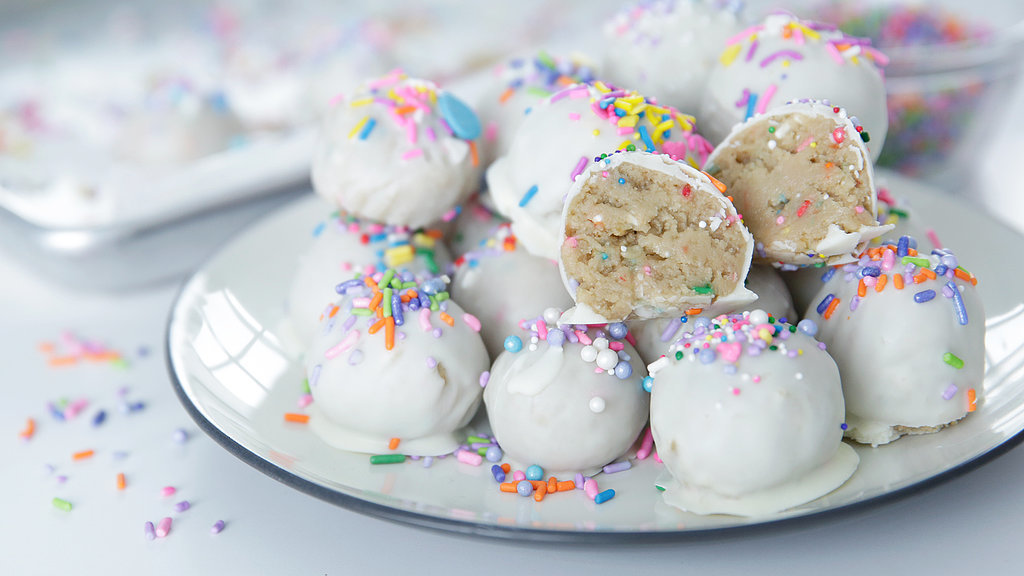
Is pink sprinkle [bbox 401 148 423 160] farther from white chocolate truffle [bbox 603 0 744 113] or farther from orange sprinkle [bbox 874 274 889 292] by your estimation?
orange sprinkle [bbox 874 274 889 292]

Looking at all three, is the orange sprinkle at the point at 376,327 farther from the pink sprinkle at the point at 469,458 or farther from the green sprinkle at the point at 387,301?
the pink sprinkle at the point at 469,458

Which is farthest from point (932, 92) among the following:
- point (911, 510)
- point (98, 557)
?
point (98, 557)

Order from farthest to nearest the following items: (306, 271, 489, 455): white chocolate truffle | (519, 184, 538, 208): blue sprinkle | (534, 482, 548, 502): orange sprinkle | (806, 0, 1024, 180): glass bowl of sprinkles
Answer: (806, 0, 1024, 180): glass bowl of sprinkles, (519, 184, 538, 208): blue sprinkle, (306, 271, 489, 455): white chocolate truffle, (534, 482, 548, 502): orange sprinkle

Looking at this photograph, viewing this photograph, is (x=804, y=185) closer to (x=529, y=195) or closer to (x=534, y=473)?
(x=529, y=195)

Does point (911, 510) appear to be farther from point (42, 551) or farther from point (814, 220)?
point (42, 551)

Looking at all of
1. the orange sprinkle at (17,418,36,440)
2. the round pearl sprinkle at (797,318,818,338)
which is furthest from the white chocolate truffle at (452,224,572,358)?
the orange sprinkle at (17,418,36,440)

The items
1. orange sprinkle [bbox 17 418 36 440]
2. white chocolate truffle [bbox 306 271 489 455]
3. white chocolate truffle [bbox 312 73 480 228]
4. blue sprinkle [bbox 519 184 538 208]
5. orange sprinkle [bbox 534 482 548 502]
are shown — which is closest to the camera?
orange sprinkle [bbox 534 482 548 502]

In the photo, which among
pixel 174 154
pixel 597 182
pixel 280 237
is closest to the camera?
pixel 597 182
